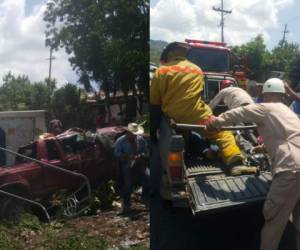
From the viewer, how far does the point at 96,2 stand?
2801 millimetres

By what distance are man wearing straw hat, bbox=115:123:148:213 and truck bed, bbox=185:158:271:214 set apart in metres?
0.36

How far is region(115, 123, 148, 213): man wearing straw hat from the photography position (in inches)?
112

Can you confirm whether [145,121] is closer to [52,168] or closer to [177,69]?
[177,69]

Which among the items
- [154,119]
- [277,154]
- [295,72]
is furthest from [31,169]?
[295,72]

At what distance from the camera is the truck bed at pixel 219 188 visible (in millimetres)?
2826

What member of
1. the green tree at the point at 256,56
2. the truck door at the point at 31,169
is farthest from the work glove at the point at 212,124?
the green tree at the point at 256,56

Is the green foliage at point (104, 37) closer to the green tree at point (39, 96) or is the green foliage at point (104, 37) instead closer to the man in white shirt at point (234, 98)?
the green tree at point (39, 96)

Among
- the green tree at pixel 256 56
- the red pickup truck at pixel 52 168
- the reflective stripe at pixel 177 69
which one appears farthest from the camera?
the green tree at pixel 256 56

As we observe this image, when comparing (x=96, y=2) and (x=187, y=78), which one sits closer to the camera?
(x=96, y=2)

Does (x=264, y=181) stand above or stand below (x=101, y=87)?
below

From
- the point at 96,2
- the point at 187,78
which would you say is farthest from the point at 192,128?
the point at 96,2

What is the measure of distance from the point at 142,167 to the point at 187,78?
2.18ft

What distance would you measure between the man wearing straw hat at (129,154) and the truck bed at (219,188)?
36cm

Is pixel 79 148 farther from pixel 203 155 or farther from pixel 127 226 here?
pixel 203 155
